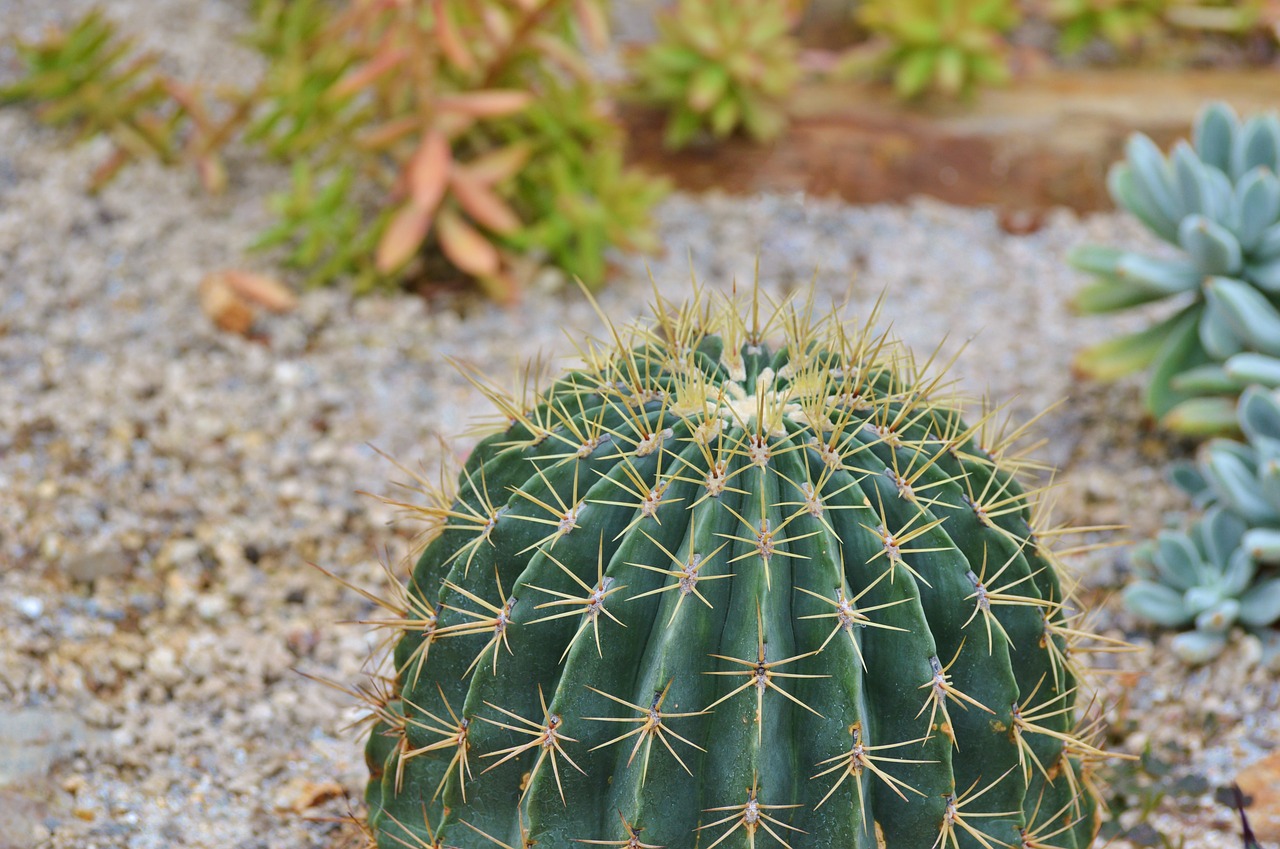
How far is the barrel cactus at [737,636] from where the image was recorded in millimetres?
1546

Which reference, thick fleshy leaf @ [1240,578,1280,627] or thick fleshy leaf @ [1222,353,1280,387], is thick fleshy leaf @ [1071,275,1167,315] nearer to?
thick fleshy leaf @ [1222,353,1280,387]

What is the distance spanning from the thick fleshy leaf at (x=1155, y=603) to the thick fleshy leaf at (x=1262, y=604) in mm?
118

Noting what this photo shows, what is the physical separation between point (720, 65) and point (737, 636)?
364cm

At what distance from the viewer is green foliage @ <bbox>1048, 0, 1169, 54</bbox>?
5703mm

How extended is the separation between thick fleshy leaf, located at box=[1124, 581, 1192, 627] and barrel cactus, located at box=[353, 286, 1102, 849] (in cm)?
97

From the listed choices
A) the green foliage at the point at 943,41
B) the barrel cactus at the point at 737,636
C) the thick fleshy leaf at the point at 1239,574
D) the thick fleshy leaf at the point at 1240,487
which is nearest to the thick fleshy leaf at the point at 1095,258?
the thick fleshy leaf at the point at 1240,487

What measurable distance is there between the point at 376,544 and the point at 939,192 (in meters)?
2.83

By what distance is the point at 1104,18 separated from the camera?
5742 millimetres

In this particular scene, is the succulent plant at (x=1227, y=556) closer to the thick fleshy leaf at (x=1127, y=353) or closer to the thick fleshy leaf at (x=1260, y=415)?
the thick fleshy leaf at (x=1260, y=415)

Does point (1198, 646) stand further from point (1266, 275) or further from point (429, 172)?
point (429, 172)

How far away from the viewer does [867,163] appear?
4922mm

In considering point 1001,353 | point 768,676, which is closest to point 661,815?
point 768,676

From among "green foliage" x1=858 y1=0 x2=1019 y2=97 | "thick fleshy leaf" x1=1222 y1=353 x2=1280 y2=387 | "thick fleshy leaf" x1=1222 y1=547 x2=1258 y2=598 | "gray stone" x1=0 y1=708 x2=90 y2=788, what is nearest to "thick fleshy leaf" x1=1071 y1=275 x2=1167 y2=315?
"thick fleshy leaf" x1=1222 y1=353 x2=1280 y2=387

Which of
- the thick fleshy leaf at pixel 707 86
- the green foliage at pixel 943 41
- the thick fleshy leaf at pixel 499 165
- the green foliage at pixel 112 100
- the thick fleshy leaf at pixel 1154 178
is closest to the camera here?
the thick fleshy leaf at pixel 1154 178
